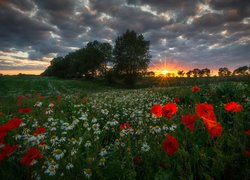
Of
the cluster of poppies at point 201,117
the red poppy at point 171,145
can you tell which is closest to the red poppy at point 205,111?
the cluster of poppies at point 201,117

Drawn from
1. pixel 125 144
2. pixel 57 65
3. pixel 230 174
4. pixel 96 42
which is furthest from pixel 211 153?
pixel 57 65

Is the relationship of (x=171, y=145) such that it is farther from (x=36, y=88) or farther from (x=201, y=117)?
(x=36, y=88)

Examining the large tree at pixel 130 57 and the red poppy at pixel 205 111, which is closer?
the red poppy at pixel 205 111

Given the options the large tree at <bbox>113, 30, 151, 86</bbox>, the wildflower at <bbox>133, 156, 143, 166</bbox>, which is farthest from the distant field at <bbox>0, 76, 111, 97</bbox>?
the wildflower at <bbox>133, 156, 143, 166</bbox>

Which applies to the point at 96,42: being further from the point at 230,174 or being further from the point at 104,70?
the point at 230,174

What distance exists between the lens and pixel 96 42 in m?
78.1

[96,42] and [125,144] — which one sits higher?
[96,42]

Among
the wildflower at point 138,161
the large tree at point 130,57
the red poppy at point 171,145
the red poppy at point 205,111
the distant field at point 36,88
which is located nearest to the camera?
Answer: the red poppy at point 171,145

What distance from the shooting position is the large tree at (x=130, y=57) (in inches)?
2223

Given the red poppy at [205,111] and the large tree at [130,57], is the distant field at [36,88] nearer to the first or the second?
the large tree at [130,57]

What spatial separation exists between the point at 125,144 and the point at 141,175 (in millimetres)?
585

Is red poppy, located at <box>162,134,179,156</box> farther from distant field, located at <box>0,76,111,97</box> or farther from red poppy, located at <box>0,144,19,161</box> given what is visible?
distant field, located at <box>0,76,111,97</box>

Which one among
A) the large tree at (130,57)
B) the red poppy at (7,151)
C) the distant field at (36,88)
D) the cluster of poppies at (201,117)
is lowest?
the distant field at (36,88)

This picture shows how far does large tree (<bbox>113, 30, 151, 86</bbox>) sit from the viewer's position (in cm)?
5647
